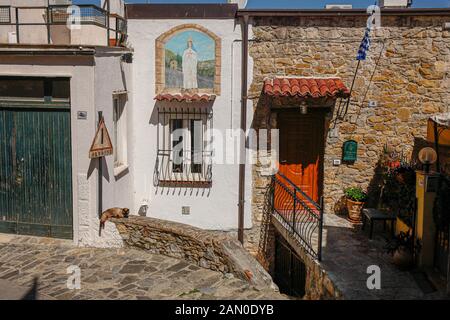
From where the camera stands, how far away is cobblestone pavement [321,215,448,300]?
6887 mm

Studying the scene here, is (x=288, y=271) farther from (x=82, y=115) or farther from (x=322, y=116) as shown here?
(x=82, y=115)

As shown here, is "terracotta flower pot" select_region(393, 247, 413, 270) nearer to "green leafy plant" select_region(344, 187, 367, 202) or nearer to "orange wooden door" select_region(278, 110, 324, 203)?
"green leafy plant" select_region(344, 187, 367, 202)

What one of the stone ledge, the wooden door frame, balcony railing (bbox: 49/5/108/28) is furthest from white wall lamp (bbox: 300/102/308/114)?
balcony railing (bbox: 49/5/108/28)

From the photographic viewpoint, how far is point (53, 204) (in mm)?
9406

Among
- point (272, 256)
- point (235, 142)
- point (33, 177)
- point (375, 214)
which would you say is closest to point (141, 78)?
point (235, 142)

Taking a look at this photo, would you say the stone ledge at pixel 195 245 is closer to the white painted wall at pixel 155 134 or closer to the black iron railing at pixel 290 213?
the black iron railing at pixel 290 213

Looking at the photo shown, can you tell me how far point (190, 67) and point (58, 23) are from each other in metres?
3.13

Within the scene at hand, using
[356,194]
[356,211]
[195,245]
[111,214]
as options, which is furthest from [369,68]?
[111,214]

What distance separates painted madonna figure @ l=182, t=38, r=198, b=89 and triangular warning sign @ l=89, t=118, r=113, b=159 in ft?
9.06

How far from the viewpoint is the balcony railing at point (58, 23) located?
934 centimetres

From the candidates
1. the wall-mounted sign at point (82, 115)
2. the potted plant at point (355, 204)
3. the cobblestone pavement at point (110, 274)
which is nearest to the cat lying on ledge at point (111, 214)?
the cobblestone pavement at point (110, 274)

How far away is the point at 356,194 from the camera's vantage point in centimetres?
1098
